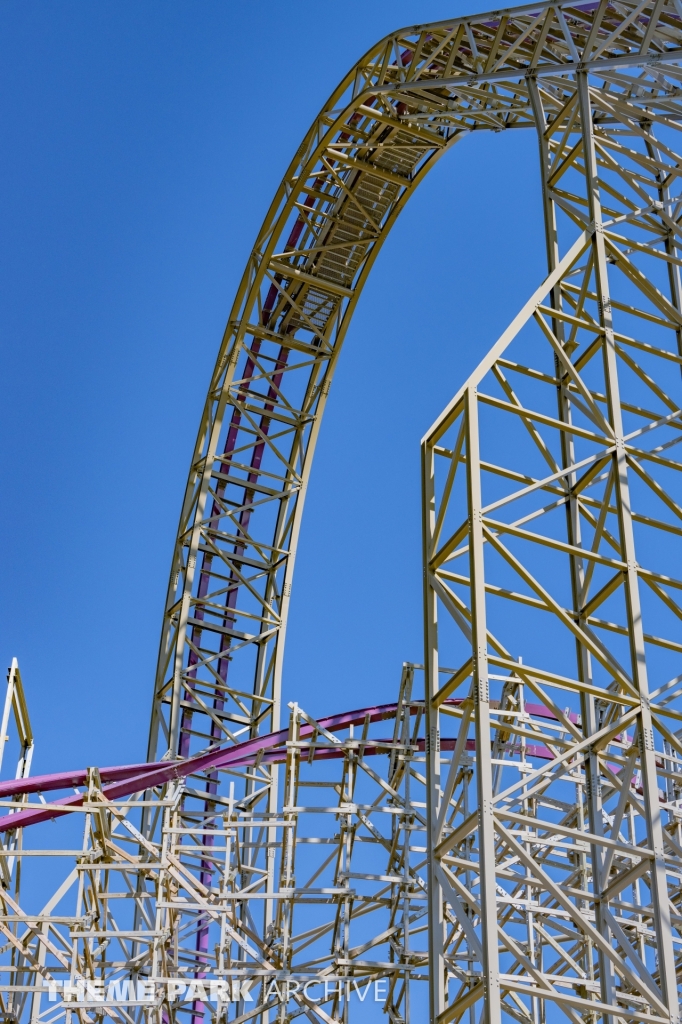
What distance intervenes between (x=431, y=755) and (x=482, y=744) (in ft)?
3.86

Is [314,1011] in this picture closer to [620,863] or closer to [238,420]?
[620,863]

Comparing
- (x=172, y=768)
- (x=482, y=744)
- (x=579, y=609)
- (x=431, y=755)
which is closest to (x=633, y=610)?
(x=579, y=609)

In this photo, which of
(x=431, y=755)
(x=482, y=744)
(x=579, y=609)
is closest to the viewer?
(x=482, y=744)

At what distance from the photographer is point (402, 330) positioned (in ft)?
195

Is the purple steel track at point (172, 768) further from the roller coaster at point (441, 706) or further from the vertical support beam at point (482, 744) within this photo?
the vertical support beam at point (482, 744)

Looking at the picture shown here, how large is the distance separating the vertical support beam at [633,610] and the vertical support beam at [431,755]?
187cm

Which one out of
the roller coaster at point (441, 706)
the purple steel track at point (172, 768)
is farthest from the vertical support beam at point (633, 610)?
the purple steel track at point (172, 768)

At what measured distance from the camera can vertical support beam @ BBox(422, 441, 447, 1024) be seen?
12.0 meters

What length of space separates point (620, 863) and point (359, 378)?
1702 inches

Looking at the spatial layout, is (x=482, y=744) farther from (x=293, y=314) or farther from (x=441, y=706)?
(x=293, y=314)

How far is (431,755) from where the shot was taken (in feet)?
41.9

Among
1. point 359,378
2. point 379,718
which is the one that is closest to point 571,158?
point 379,718

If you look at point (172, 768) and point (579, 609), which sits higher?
point (172, 768)

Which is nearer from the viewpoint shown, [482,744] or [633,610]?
[482,744]
